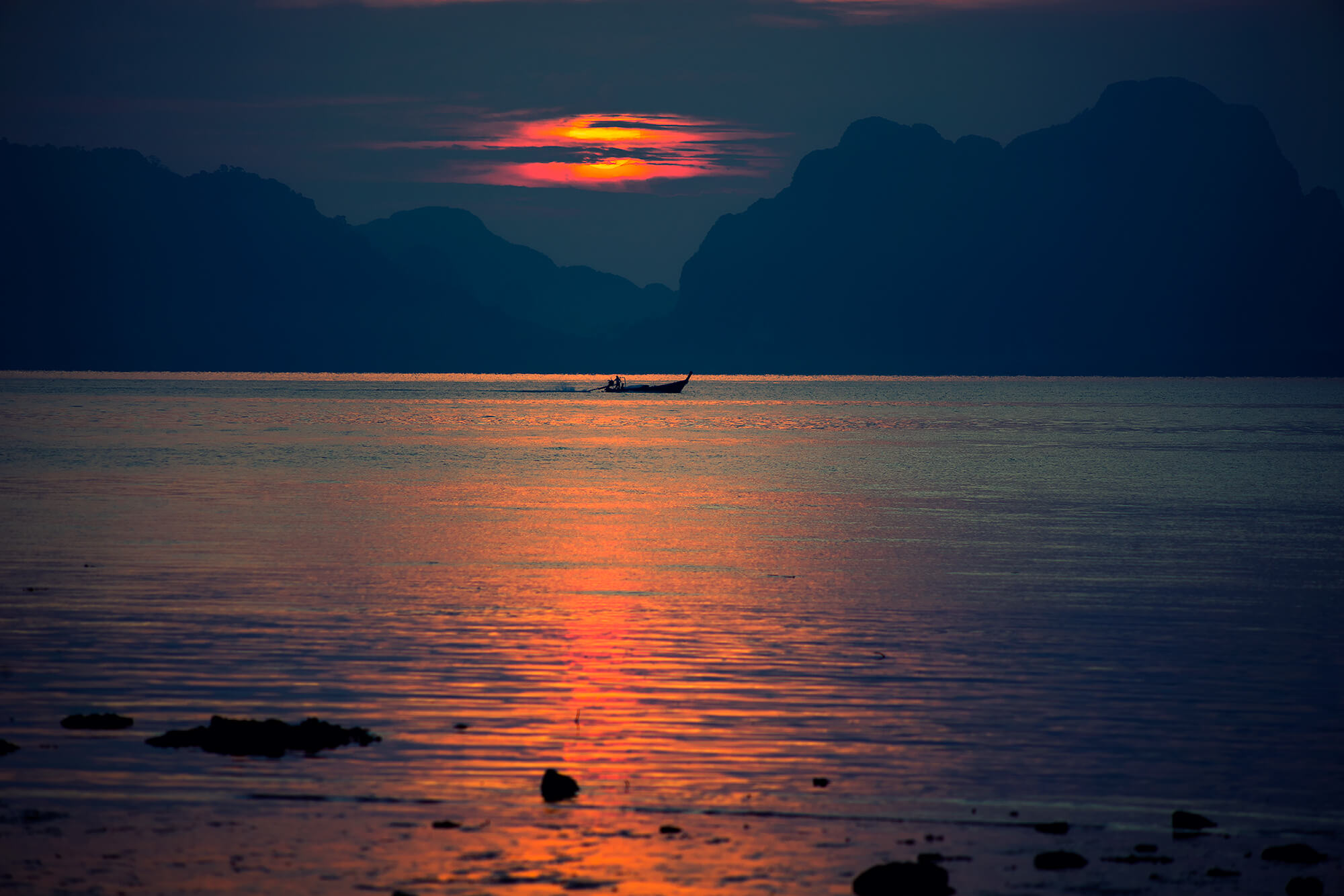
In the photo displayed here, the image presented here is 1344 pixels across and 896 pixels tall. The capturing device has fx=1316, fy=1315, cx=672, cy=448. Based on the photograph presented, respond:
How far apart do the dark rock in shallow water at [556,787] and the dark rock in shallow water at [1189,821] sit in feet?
22.5

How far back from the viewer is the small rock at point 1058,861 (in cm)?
1348

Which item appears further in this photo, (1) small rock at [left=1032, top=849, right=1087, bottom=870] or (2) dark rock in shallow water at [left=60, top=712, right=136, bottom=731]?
(2) dark rock in shallow water at [left=60, top=712, right=136, bottom=731]

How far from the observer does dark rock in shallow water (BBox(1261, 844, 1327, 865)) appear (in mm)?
13891

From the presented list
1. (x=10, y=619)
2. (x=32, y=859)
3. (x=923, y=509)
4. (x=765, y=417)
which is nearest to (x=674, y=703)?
(x=32, y=859)

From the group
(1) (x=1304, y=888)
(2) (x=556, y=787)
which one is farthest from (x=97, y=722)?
(1) (x=1304, y=888)

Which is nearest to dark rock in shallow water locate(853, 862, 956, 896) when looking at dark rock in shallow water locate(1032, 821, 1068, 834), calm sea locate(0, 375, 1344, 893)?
calm sea locate(0, 375, 1344, 893)

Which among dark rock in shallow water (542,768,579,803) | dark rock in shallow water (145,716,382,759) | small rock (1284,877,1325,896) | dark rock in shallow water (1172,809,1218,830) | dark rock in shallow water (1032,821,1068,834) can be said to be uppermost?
dark rock in shallow water (145,716,382,759)

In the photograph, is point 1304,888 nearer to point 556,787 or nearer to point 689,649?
point 556,787

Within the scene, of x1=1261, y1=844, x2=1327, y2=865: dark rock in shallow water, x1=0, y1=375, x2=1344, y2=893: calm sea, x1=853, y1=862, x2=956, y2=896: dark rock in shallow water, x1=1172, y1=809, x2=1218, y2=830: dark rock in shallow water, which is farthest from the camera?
x1=0, y1=375, x2=1344, y2=893: calm sea

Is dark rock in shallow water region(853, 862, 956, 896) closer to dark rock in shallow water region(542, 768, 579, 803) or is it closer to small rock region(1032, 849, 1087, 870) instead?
small rock region(1032, 849, 1087, 870)

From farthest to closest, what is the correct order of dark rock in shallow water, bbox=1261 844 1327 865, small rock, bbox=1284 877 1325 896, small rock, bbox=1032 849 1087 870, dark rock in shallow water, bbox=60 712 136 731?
dark rock in shallow water, bbox=60 712 136 731 → dark rock in shallow water, bbox=1261 844 1327 865 → small rock, bbox=1032 849 1087 870 → small rock, bbox=1284 877 1325 896

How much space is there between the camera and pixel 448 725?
1878 cm

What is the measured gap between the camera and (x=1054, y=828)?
48.1 ft

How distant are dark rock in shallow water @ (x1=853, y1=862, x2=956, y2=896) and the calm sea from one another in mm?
420
